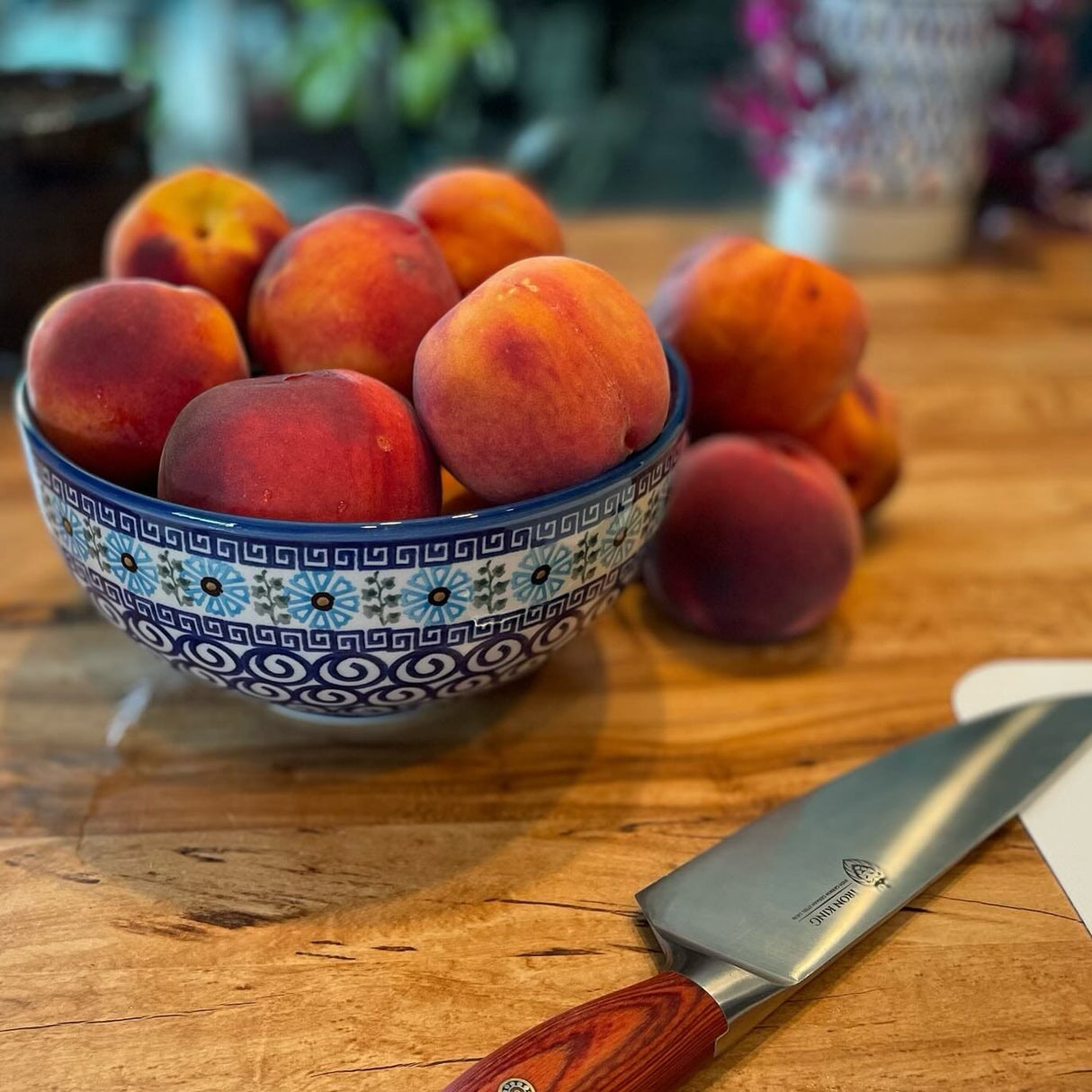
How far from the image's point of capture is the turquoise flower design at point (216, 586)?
44cm

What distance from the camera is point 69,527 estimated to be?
0.48 metres

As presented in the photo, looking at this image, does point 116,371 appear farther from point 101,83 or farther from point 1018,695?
point 101,83

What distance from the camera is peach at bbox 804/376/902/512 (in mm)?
693

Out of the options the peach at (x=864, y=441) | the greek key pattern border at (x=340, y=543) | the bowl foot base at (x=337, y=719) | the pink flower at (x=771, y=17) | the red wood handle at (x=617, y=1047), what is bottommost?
the bowl foot base at (x=337, y=719)

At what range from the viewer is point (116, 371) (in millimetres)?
494

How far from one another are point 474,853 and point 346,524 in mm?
165

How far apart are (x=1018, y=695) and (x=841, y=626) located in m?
0.10

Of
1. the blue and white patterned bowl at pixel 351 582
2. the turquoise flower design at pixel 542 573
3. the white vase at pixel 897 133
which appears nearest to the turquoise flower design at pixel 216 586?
the blue and white patterned bowl at pixel 351 582

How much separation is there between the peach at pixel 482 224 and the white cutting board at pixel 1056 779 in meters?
0.32

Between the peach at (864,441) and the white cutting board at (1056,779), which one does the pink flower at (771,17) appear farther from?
the white cutting board at (1056,779)

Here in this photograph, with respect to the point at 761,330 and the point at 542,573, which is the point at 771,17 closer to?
Result: the point at 761,330

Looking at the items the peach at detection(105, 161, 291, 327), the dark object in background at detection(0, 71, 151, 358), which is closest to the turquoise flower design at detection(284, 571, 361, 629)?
the peach at detection(105, 161, 291, 327)

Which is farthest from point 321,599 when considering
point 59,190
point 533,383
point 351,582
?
point 59,190

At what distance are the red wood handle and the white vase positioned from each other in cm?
98
